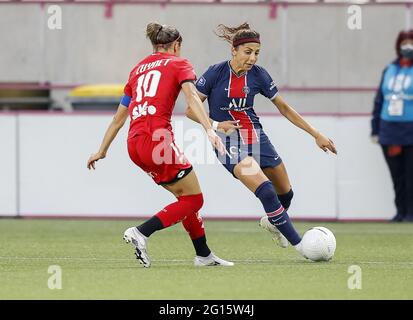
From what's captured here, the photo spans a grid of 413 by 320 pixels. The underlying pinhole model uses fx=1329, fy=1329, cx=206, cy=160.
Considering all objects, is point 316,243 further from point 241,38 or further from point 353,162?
point 353,162

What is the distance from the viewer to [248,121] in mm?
11633

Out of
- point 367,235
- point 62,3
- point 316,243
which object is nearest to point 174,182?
point 316,243

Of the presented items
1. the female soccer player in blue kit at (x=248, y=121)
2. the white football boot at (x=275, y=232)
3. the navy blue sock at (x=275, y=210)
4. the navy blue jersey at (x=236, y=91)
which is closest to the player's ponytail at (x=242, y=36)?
the female soccer player in blue kit at (x=248, y=121)

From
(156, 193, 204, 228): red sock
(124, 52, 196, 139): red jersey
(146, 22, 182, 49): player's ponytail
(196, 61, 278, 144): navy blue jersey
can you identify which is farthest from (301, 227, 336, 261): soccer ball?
(146, 22, 182, 49): player's ponytail

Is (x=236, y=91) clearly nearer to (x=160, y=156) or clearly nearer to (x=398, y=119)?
(x=160, y=156)

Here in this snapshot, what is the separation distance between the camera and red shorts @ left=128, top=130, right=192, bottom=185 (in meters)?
10.2

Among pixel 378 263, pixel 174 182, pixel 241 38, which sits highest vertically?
pixel 241 38

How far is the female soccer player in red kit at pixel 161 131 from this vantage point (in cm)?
1020

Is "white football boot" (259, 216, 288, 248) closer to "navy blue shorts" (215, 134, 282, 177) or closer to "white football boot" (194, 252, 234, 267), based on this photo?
"navy blue shorts" (215, 134, 282, 177)

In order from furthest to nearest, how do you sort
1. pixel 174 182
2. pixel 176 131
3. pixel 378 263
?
pixel 176 131, pixel 378 263, pixel 174 182

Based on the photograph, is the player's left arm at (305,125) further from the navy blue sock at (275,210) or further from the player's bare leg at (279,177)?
the player's bare leg at (279,177)

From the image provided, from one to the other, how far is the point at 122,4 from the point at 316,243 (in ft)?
30.1

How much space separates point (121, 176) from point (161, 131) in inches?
230

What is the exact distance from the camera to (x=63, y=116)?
1611cm
